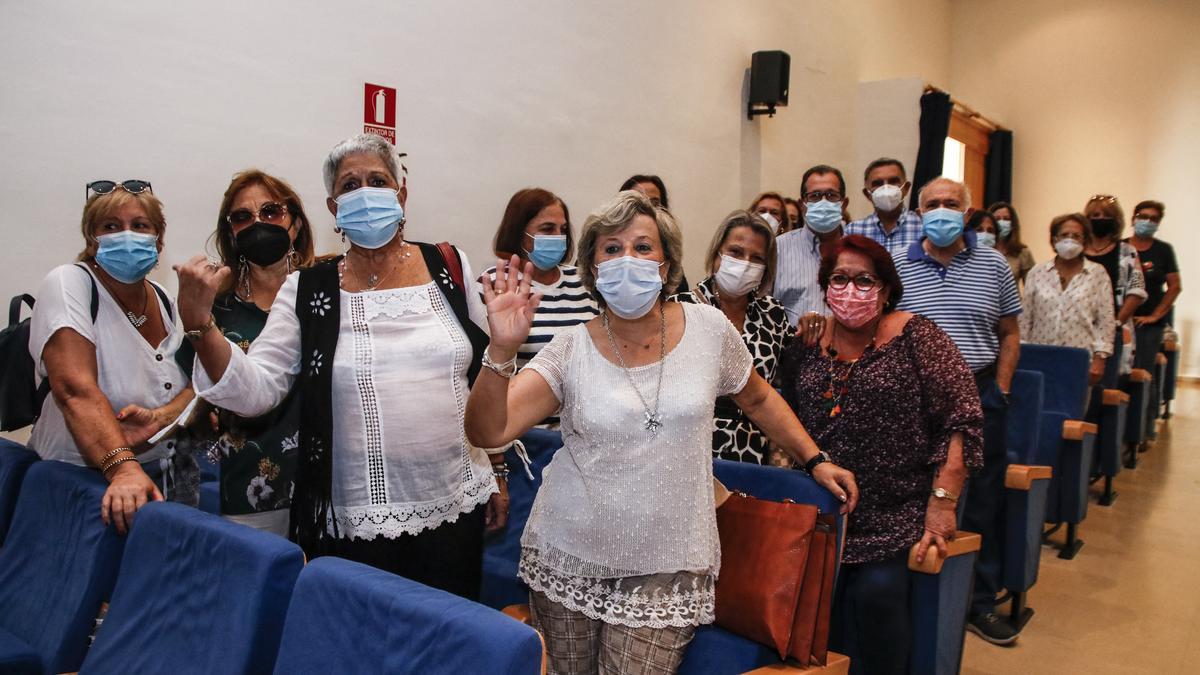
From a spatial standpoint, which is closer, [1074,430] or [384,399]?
[384,399]

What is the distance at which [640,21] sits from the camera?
5.59 metres

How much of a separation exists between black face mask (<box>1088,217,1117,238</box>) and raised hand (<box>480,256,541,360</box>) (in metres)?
6.13

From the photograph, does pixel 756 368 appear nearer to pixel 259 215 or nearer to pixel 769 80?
pixel 259 215

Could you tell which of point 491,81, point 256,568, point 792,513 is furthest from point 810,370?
point 491,81

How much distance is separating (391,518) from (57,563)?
84 centimetres

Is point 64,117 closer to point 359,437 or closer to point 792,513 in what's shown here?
point 359,437

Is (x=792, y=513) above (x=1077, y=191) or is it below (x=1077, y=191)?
below

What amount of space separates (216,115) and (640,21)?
3.04 m

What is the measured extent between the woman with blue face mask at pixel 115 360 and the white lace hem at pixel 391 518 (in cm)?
45

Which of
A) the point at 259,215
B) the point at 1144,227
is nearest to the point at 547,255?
the point at 259,215

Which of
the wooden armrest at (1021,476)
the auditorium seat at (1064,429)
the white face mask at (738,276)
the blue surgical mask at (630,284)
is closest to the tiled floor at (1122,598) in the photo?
the auditorium seat at (1064,429)

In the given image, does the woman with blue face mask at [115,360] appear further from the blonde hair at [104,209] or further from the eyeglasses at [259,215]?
the eyeglasses at [259,215]

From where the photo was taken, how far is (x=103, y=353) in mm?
2145

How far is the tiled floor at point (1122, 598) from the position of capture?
327 centimetres
